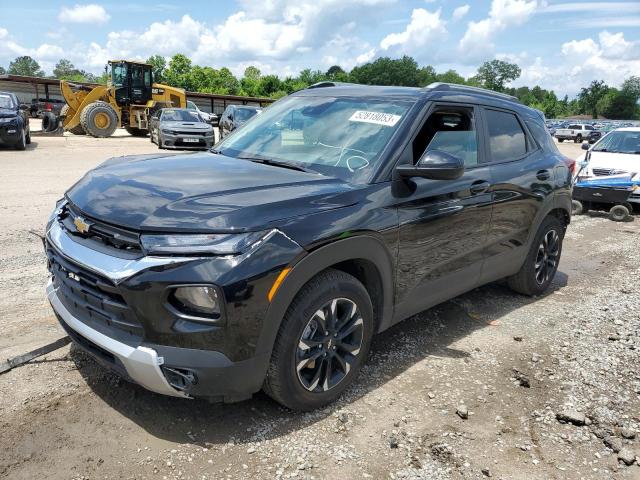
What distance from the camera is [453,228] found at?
3795 mm

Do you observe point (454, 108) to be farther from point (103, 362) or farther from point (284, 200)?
point (103, 362)

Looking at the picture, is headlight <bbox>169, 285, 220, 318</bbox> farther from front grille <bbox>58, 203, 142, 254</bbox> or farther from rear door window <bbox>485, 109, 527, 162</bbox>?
rear door window <bbox>485, 109, 527, 162</bbox>

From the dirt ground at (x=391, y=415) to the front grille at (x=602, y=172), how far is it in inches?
247

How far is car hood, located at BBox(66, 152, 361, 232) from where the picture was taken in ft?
8.50

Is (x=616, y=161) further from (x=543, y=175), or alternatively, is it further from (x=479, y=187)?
(x=479, y=187)

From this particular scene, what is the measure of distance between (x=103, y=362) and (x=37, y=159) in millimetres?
14009

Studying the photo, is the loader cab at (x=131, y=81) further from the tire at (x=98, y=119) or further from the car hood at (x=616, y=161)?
the car hood at (x=616, y=161)

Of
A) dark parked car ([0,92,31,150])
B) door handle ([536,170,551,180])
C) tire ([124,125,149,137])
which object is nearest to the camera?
door handle ([536,170,551,180])

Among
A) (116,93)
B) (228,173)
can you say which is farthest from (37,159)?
(228,173)

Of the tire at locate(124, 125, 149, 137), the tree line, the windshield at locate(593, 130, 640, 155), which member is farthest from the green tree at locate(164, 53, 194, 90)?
the windshield at locate(593, 130, 640, 155)

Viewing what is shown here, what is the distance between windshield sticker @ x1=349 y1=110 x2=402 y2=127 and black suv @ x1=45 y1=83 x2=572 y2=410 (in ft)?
0.07

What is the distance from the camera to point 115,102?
2527cm

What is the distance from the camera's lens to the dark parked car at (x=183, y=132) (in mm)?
18347

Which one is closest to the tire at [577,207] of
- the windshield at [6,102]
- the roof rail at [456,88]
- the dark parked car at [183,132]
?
the roof rail at [456,88]
